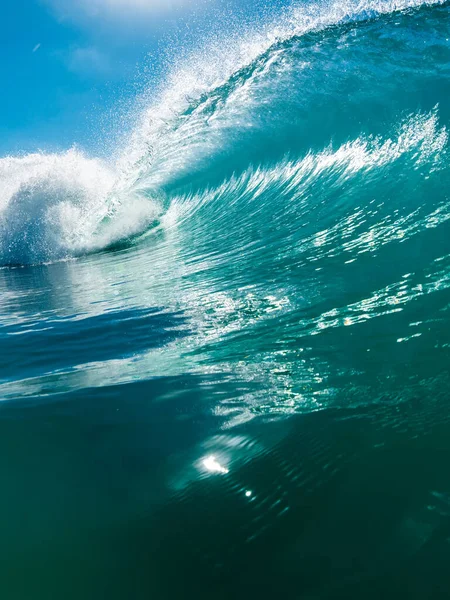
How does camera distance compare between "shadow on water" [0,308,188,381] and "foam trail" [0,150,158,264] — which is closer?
"shadow on water" [0,308,188,381]

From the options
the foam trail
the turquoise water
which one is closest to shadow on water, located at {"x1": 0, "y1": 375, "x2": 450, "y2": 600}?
the turquoise water

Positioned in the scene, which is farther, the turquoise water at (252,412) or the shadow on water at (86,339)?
the shadow on water at (86,339)

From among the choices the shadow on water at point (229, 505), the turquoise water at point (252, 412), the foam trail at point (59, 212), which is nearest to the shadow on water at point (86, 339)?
the turquoise water at point (252, 412)

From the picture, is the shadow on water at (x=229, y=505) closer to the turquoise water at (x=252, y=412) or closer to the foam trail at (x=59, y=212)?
the turquoise water at (x=252, y=412)

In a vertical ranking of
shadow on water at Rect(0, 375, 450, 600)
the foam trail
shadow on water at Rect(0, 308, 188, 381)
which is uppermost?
the foam trail

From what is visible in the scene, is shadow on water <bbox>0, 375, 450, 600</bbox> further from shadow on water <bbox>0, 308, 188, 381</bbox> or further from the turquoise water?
shadow on water <bbox>0, 308, 188, 381</bbox>

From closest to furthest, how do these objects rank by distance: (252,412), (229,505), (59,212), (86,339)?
(229,505), (252,412), (86,339), (59,212)

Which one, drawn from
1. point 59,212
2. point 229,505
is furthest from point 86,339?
point 59,212

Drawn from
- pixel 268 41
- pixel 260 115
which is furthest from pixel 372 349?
pixel 268 41

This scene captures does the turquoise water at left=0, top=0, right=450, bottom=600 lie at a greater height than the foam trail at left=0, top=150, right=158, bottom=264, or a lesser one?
lesser

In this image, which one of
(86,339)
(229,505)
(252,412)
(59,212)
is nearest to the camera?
(229,505)

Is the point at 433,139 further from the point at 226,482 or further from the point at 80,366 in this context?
the point at 226,482

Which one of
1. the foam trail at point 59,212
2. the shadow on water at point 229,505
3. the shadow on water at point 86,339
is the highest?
the foam trail at point 59,212

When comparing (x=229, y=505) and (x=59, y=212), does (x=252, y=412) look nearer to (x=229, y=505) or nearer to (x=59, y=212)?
(x=229, y=505)
